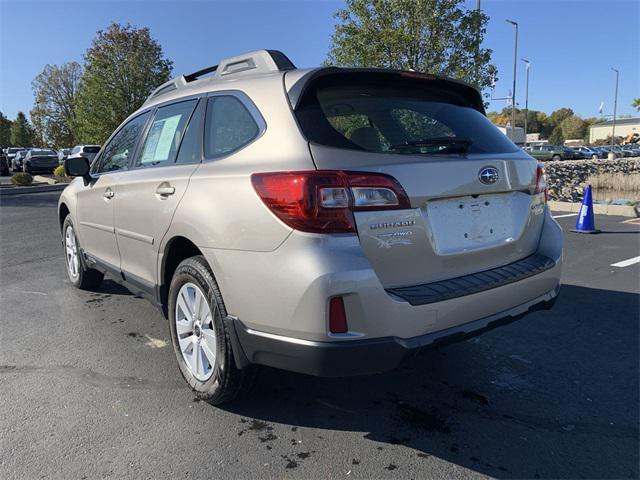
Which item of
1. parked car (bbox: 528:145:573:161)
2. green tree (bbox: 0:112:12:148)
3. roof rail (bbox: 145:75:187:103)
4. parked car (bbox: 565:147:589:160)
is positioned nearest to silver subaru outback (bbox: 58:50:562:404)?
roof rail (bbox: 145:75:187:103)

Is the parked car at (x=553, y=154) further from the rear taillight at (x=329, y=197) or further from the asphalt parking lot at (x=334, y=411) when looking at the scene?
the rear taillight at (x=329, y=197)

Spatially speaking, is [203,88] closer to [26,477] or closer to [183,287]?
[183,287]

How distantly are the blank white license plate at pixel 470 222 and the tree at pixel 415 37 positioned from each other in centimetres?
1066

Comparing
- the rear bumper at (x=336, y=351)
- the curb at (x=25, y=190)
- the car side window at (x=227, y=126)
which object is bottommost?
the curb at (x=25, y=190)

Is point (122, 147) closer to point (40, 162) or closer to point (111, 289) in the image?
point (111, 289)

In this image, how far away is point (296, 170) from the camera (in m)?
2.30

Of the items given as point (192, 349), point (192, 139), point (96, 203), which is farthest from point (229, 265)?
point (96, 203)

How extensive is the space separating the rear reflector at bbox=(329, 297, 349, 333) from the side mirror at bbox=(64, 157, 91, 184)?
10.8 feet

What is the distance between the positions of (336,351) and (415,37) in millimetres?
12325

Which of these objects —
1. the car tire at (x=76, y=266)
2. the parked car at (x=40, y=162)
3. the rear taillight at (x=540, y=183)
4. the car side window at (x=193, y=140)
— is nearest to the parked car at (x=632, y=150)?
the parked car at (x=40, y=162)

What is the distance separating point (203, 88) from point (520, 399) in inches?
109

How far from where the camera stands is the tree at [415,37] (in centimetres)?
1284

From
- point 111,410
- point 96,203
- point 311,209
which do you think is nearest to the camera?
point 311,209

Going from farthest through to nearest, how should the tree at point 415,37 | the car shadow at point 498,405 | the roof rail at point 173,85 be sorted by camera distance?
the tree at point 415,37, the roof rail at point 173,85, the car shadow at point 498,405
